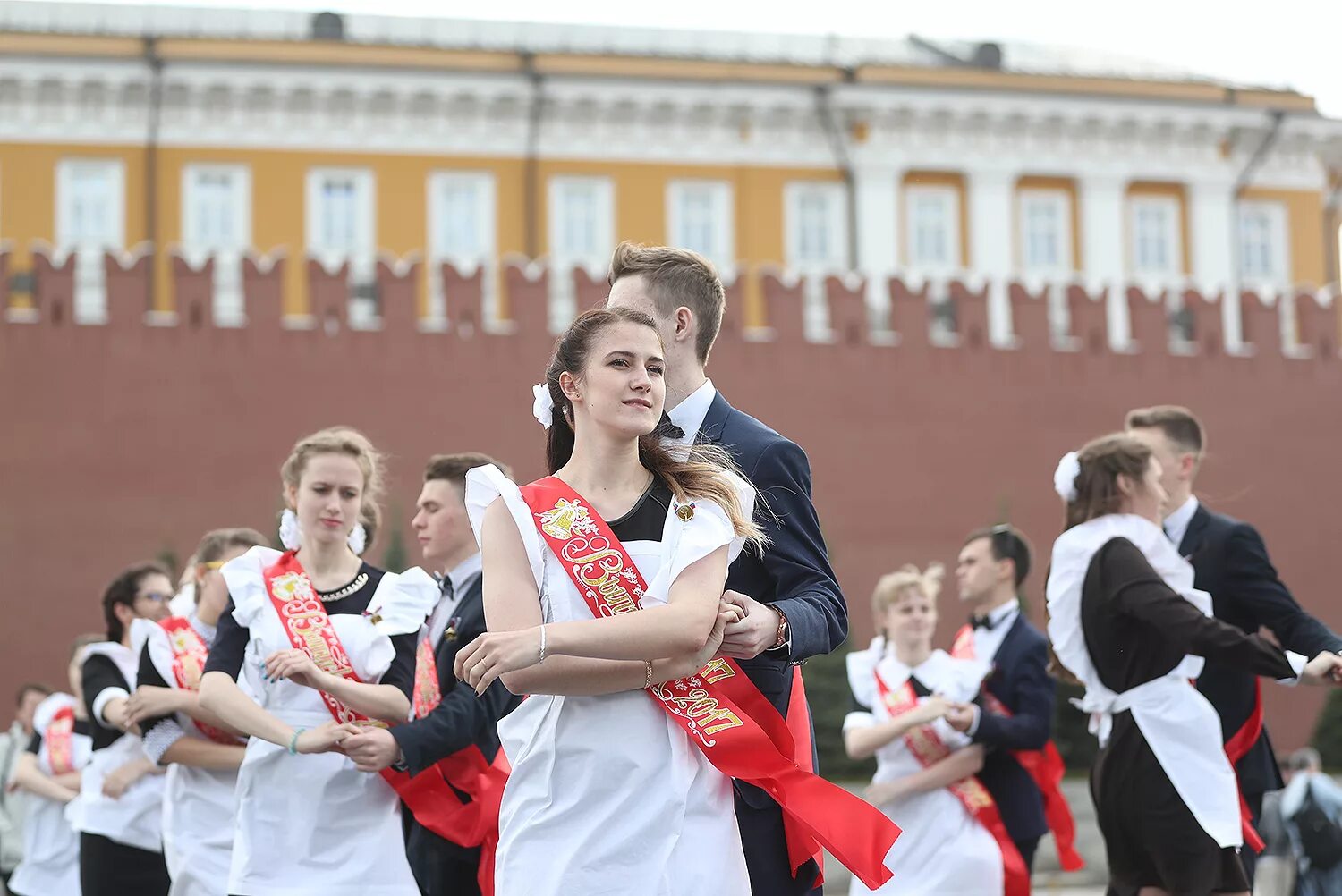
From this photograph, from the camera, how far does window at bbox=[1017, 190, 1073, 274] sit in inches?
1048

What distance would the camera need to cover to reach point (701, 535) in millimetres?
3180

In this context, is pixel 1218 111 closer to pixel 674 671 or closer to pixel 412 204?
pixel 412 204

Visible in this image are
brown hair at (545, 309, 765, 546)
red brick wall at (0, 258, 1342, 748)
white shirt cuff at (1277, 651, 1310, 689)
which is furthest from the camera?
red brick wall at (0, 258, 1342, 748)

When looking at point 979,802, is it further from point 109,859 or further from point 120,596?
point 120,596

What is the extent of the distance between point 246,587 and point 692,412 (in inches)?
65.1

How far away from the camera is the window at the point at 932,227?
26.1 meters

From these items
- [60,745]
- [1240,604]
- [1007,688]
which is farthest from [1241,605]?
[60,745]

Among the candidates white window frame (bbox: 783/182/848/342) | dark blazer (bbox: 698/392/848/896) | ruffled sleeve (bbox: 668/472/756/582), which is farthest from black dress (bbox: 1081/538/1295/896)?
white window frame (bbox: 783/182/848/342)

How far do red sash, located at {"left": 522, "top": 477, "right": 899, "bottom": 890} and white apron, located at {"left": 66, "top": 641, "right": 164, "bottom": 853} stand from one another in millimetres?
3648

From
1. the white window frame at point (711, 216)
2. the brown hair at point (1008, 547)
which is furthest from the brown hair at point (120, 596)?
the white window frame at point (711, 216)

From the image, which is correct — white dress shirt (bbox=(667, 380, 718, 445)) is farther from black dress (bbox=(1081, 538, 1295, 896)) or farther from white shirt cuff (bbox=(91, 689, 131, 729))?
white shirt cuff (bbox=(91, 689, 131, 729))

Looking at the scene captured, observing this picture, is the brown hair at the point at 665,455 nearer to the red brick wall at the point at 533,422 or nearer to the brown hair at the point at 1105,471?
the brown hair at the point at 1105,471

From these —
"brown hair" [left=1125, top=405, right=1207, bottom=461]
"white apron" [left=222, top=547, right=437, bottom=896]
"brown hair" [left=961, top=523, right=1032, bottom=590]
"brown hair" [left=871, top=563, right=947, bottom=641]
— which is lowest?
"white apron" [left=222, top=547, right=437, bottom=896]

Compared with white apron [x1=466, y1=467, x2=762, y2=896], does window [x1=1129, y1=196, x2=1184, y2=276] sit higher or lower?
higher
